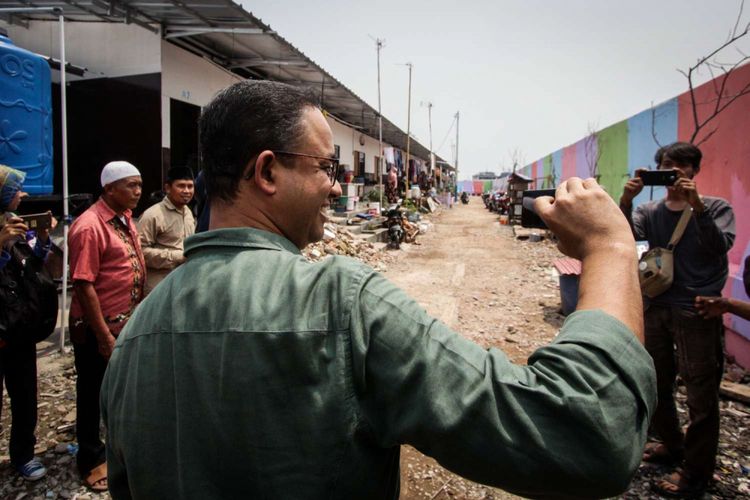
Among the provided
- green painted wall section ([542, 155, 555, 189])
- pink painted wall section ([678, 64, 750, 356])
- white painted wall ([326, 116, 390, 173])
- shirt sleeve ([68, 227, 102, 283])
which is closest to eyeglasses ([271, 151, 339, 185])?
shirt sleeve ([68, 227, 102, 283])

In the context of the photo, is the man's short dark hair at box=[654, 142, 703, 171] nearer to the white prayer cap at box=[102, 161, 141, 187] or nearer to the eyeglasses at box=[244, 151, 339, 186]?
the eyeglasses at box=[244, 151, 339, 186]

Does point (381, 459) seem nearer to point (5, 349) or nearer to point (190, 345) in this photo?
point (190, 345)

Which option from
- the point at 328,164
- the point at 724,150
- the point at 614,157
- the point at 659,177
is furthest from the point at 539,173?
the point at 328,164

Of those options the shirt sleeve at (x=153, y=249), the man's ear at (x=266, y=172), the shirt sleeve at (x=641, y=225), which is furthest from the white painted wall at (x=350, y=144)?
the man's ear at (x=266, y=172)

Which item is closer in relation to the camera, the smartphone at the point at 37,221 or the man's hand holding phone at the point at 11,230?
the man's hand holding phone at the point at 11,230

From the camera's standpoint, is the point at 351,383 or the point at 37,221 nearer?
the point at 351,383

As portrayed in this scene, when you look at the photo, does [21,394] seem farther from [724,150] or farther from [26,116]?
[724,150]

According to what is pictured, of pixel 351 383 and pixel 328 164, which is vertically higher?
pixel 328 164

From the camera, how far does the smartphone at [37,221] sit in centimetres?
283

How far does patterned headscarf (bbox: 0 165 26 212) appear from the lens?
2605 mm

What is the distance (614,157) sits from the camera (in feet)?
35.4

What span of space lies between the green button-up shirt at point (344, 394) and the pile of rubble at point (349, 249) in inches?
308

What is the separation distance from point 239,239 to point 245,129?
229mm

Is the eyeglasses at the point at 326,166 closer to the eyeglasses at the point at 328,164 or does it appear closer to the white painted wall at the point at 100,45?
the eyeglasses at the point at 328,164
